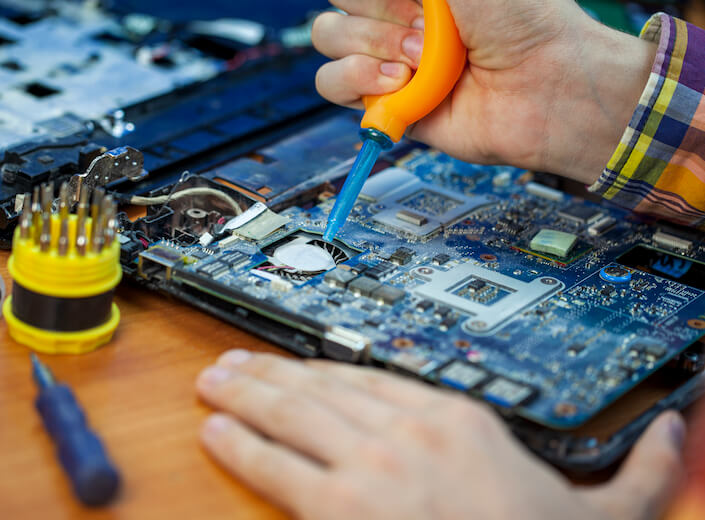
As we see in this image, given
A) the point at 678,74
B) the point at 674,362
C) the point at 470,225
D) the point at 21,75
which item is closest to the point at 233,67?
the point at 21,75

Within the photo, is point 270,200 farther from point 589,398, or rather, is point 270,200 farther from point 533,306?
point 589,398

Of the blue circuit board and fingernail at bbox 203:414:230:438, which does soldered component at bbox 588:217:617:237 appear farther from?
fingernail at bbox 203:414:230:438

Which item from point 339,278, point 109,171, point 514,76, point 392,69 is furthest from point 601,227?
point 109,171

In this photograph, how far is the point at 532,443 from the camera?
156 centimetres

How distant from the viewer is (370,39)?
245 cm

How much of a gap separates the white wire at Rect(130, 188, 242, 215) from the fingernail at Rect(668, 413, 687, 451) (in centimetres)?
120

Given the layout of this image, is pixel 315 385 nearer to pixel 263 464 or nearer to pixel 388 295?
pixel 263 464

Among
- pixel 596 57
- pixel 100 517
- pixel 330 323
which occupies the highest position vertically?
pixel 596 57

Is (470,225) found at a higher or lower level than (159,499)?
higher

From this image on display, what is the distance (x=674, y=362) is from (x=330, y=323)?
0.77 metres

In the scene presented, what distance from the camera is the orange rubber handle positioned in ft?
7.23

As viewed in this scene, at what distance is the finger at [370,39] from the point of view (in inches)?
94.8

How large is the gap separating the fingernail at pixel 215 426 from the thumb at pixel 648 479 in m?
0.64

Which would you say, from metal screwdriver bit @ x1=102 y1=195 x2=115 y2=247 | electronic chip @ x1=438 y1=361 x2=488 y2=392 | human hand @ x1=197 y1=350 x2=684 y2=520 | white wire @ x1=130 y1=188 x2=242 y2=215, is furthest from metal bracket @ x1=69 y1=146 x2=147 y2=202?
electronic chip @ x1=438 y1=361 x2=488 y2=392
